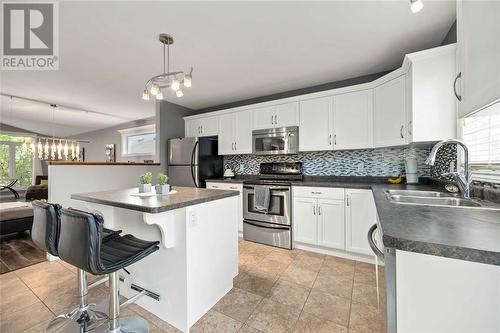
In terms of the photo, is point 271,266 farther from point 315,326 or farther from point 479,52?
point 479,52

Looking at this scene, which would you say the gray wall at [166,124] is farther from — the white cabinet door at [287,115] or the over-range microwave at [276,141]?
the white cabinet door at [287,115]

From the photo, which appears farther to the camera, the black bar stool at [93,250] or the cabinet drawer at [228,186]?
the cabinet drawer at [228,186]

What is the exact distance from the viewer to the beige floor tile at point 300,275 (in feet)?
6.88

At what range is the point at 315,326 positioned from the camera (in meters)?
1.52

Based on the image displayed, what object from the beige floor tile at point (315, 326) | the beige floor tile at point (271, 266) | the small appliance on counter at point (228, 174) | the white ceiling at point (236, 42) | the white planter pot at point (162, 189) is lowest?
the beige floor tile at point (315, 326)

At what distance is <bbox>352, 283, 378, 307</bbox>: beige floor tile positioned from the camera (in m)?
1.77

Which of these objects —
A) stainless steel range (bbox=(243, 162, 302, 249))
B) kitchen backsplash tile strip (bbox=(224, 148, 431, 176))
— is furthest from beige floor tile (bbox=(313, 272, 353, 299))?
kitchen backsplash tile strip (bbox=(224, 148, 431, 176))

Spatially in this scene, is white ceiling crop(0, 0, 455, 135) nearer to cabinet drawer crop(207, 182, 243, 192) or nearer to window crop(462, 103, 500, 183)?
window crop(462, 103, 500, 183)

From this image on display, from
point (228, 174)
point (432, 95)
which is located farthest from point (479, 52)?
point (228, 174)

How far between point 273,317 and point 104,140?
757 centimetres

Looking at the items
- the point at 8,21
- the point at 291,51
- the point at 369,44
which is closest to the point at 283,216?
the point at 291,51

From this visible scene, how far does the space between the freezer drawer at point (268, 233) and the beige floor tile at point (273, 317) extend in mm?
1181

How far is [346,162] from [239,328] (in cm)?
260

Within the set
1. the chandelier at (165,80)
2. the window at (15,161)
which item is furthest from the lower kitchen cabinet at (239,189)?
the window at (15,161)
